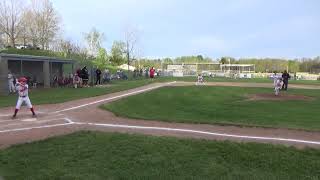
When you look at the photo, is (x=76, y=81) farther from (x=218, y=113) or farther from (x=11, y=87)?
(x=218, y=113)

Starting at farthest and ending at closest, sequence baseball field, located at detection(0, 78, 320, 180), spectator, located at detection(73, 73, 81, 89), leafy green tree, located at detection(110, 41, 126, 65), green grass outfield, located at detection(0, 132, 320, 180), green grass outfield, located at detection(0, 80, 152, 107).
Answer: leafy green tree, located at detection(110, 41, 126, 65), spectator, located at detection(73, 73, 81, 89), green grass outfield, located at detection(0, 80, 152, 107), baseball field, located at detection(0, 78, 320, 180), green grass outfield, located at detection(0, 132, 320, 180)

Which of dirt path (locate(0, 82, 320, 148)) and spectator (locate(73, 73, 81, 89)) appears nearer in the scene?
dirt path (locate(0, 82, 320, 148))

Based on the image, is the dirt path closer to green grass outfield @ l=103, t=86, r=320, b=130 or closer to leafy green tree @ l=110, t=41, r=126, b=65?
green grass outfield @ l=103, t=86, r=320, b=130

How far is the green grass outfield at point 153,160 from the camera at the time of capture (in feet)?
31.0

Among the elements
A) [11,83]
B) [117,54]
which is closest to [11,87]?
[11,83]

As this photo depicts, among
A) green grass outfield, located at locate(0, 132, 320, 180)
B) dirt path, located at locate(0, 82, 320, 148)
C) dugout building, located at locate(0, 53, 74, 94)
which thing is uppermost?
dugout building, located at locate(0, 53, 74, 94)

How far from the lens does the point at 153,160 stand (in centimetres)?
1037

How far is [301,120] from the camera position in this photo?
1683cm

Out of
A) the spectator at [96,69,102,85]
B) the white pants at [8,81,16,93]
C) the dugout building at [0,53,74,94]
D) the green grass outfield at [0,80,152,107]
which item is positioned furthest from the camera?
the spectator at [96,69,102,85]

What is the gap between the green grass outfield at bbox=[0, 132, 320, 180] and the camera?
9.44 m

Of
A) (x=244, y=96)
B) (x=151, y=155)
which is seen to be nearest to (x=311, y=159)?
(x=151, y=155)

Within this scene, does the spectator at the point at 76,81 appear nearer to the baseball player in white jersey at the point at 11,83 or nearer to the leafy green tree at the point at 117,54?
the baseball player in white jersey at the point at 11,83

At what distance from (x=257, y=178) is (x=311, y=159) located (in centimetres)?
185

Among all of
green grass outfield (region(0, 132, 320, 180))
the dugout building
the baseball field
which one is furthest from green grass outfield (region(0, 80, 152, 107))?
green grass outfield (region(0, 132, 320, 180))
